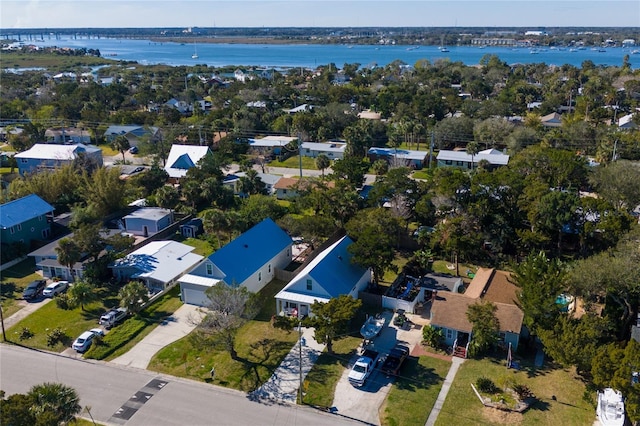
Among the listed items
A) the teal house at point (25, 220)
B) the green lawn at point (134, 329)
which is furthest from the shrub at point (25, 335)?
the teal house at point (25, 220)

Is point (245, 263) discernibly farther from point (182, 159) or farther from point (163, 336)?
point (182, 159)

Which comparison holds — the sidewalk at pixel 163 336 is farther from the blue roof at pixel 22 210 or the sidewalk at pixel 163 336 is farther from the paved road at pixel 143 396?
the blue roof at pixel 22 210

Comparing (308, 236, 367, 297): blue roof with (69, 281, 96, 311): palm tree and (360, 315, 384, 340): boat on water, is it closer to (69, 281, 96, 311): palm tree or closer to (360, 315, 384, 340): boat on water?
(360, 315, 384, 340): boat on water

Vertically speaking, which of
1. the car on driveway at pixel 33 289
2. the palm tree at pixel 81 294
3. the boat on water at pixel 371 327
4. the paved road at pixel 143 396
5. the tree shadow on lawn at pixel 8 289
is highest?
the palm tree at pixel 81 294

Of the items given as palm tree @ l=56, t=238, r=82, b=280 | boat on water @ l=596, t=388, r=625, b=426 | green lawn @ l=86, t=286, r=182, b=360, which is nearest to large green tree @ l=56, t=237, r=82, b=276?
palm tree @ l=56, t=238, r=82, b=280

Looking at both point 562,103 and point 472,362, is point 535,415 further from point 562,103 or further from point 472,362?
point 562,103

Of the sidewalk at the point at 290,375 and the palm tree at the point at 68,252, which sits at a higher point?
the palm tree at the point at 68,252
